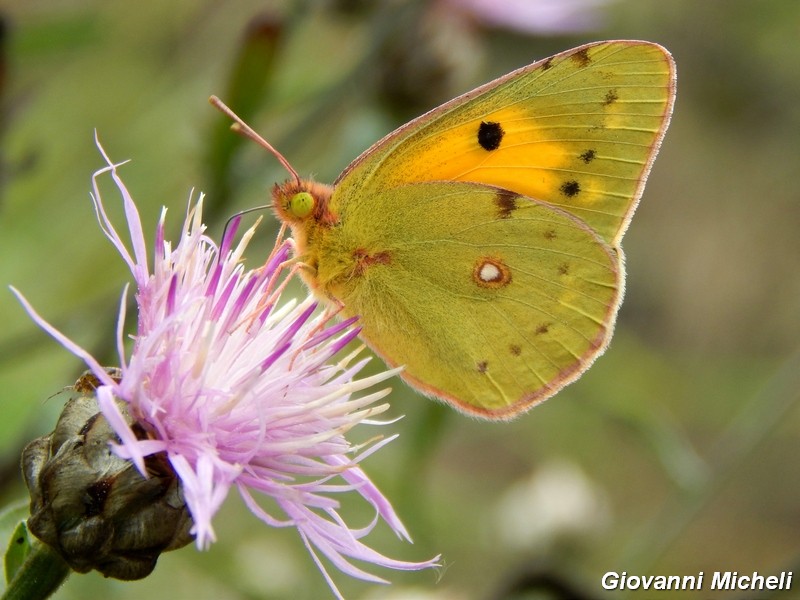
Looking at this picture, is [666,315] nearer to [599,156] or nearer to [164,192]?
[164,192]

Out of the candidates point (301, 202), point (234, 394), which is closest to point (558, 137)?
point (301, 202)

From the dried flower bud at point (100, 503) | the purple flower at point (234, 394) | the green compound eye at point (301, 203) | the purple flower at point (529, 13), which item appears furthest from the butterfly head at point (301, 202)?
the purple flower at point (529, 13)

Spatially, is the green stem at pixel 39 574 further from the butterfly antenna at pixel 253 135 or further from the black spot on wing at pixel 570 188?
the black spot on wing at pixel 570 188

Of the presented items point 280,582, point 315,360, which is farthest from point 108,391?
point 280,582

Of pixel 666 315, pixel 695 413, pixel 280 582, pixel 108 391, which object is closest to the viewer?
pixel 108 391

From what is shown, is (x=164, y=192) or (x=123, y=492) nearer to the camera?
(x=123, y=492)

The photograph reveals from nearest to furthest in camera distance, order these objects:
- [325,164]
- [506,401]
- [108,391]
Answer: [108,391] < [506,401] < [325,164]
